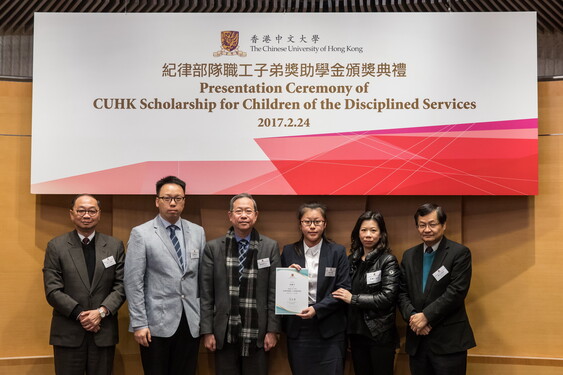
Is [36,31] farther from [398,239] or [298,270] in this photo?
[398,239]

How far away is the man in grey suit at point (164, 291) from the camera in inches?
130

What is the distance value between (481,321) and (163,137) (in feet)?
8.95

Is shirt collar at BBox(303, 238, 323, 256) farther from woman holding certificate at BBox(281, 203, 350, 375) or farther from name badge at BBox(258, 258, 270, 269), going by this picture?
name badge at BBox(258, 258, 270, 269)

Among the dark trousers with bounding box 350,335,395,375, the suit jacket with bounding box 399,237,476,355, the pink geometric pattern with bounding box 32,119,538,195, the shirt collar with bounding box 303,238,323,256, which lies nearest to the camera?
the suit jacket with bounding box 399,237,476,355

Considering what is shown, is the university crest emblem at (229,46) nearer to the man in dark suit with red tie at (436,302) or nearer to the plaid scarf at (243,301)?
the plaid scarf at (243,301)

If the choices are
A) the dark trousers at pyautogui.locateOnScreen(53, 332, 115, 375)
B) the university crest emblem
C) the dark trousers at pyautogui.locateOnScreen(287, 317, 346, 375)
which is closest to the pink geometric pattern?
the university crest emblem

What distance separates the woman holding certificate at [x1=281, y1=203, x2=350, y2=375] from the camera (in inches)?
134

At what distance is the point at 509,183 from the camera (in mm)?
3785

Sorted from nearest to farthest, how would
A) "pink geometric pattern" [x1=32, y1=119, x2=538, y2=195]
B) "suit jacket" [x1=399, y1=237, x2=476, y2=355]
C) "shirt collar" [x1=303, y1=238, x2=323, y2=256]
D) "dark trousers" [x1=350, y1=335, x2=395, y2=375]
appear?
"suit jacket" [x1=399, y1=237, x2=476, y2=355]
"dark trousers" [x1=350, y1=335, x2=395, y2=375]
"shirt collar" [x1=303, y1=238, x2=323, y2=256]
"pink geometric pattern" [x1=32, y1=119, x2=538, y2=195]

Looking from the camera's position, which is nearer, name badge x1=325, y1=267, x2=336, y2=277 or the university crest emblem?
name badge x1=325, y1=267, x2=336, y2=277

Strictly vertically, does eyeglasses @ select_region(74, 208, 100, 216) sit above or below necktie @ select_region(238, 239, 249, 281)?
above

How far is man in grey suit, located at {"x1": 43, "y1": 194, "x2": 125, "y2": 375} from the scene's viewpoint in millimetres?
3350

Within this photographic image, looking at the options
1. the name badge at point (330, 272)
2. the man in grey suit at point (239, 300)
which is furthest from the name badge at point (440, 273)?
the man in grey suit at point (239, 300)

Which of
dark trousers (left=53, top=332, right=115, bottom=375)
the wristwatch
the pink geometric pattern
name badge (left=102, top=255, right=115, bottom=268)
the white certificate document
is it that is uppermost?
the pink geometric pattern
